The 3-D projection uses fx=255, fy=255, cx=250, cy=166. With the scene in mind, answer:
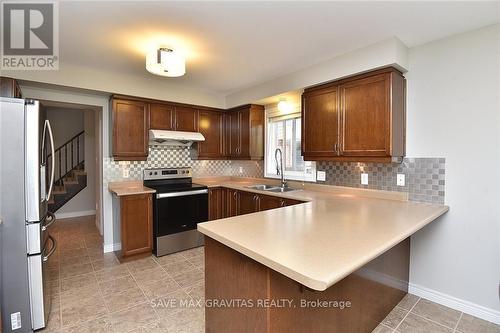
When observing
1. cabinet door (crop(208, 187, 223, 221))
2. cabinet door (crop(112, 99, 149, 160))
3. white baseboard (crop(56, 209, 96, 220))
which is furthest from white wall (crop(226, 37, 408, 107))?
white baseboard (crop(56, 209, 96, 220))

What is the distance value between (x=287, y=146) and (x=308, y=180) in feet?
2.24

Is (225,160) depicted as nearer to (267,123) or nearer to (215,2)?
(267,123)

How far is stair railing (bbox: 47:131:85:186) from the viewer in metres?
5.68

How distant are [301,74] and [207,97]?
68.9 inches

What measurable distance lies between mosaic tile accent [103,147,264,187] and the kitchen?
2.3 inches

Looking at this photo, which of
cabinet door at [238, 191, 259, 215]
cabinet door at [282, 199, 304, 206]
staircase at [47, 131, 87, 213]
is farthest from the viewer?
staircase at [47, 131, 87, 213]

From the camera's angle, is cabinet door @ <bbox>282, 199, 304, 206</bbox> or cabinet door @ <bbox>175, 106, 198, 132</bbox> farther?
cabinet door @ <bbox>175, 106, 198, 132</bbox>

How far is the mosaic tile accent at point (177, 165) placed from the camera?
11.8 feet

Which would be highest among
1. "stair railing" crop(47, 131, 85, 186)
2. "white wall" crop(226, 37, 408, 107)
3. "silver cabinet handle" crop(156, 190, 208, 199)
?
"white wall" crop(226, 37, 408, 107)

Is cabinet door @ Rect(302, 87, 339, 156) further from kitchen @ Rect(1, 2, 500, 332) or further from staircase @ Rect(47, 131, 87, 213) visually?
staircase @ Rect(47, 131, 87, 213)

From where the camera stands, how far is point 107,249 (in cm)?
350

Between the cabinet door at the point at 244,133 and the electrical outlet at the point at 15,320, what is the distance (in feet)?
9.90

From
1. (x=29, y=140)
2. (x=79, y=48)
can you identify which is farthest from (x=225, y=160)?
(x=29, y=140)

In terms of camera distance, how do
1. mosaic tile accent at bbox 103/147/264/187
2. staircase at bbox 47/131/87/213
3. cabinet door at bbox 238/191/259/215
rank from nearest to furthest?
1. cabinet door at bbox 238/191/259/215
2. mosaic tile accent at bbox 103/147/264/187
3. staircase at bbox 47/131/87/213
